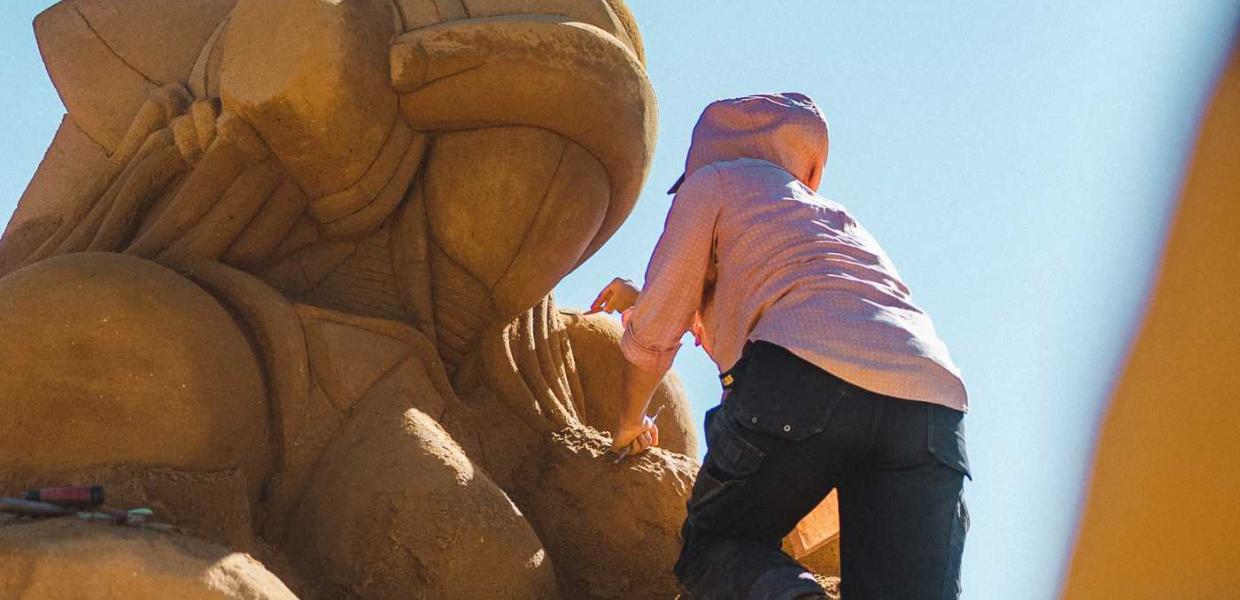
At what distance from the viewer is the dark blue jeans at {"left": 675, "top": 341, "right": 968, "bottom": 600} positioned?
2.09m

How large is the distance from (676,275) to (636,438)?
1002 mm

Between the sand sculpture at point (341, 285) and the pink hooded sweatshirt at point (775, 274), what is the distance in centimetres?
75

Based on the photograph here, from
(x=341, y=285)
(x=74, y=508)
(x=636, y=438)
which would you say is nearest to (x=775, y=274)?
(x=636, y=438)

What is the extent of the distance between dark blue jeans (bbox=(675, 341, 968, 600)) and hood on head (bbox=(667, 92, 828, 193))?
23.1 inches

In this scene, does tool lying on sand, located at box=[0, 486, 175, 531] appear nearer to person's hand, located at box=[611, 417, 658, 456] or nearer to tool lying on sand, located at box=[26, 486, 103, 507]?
tool lying on sand, located at box=[26, 486, 103, 507]

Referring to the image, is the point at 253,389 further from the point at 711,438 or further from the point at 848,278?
the point at 848,278

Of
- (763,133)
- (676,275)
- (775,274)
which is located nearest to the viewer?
(775,274)

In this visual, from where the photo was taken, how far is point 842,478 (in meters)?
2.19

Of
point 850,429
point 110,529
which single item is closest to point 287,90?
point 110,529

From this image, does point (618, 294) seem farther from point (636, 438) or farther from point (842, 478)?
point (842, 478)

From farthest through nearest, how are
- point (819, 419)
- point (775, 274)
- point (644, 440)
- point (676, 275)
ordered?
1. point (644, 440)
2. point (676, 275)
3. point (775, 274)
4. point (819, 419)

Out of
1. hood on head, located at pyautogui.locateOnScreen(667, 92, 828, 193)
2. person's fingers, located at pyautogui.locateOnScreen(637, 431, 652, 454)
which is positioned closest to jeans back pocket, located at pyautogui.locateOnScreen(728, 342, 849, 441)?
hood on head, located at pyautogui.locateOnScreen(667, 92, 828, 193)

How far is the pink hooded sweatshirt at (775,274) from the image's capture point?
7.04 feet

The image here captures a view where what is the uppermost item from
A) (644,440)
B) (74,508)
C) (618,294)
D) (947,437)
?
(947,437)
